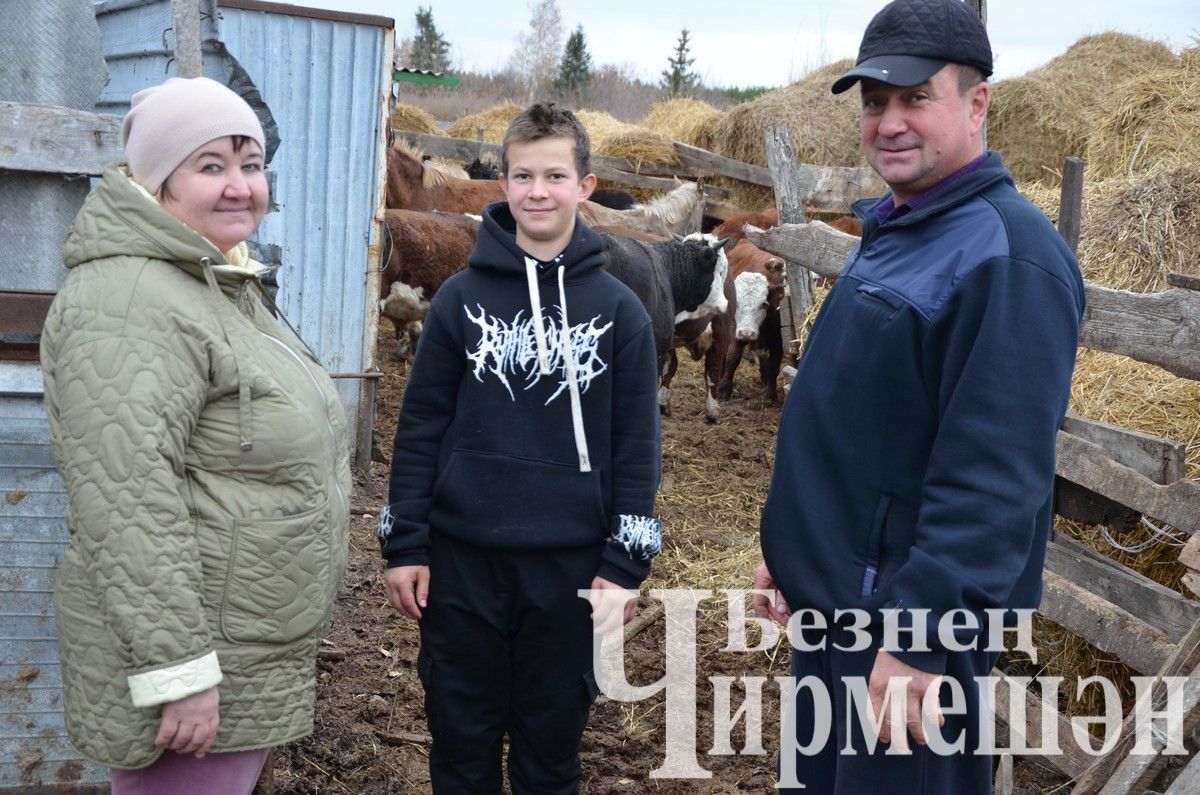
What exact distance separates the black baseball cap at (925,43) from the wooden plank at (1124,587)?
6.91ft

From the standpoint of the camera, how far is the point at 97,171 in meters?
2.66

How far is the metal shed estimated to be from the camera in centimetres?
260

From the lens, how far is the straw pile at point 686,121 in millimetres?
16281

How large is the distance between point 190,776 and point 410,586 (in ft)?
2.43

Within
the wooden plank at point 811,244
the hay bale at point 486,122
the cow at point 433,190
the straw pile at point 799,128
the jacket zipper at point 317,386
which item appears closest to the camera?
the jacket zipper at point 317,386

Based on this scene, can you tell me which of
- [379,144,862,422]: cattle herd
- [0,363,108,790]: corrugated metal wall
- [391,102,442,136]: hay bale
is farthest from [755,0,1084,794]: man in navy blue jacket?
[391,102,442,136]: hay bale

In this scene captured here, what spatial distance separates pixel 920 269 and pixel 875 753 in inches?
35.3

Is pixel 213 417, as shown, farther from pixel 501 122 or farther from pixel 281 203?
pixel 501 122

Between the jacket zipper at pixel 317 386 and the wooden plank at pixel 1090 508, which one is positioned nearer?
the jacket zipper at pixel 317 386

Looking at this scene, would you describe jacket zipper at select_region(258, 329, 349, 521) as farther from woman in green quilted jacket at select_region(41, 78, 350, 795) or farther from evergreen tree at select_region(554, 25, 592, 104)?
evergreen tree at select_region(554, 25, 592, 104)

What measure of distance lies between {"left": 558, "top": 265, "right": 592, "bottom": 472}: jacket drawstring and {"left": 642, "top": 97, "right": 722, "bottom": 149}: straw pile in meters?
13.7

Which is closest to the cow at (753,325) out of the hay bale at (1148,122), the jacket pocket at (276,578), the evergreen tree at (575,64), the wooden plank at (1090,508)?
the hay bale at (1148,122)

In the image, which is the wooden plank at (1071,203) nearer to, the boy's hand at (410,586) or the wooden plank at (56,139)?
the boy's hand at (410,586)

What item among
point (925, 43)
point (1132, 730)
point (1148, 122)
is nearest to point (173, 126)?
point (925, 43)
